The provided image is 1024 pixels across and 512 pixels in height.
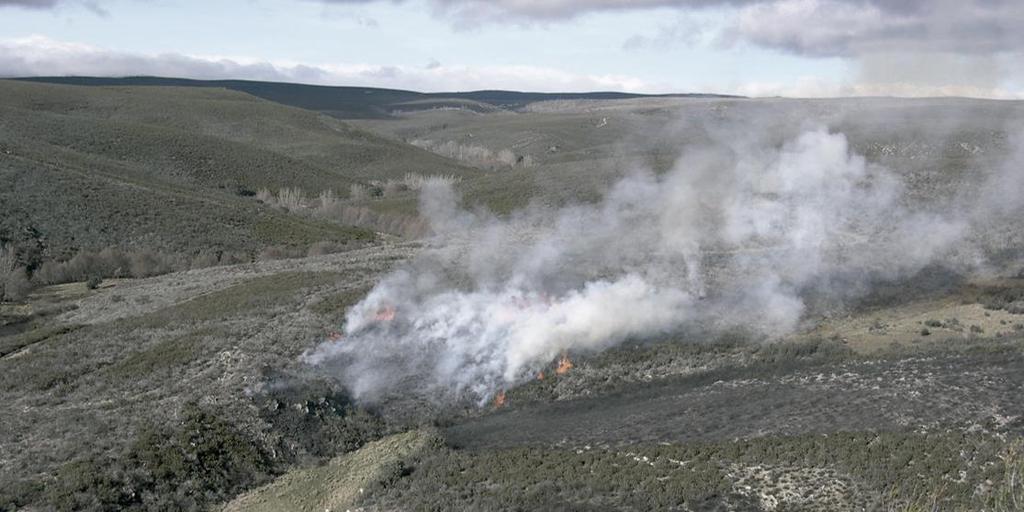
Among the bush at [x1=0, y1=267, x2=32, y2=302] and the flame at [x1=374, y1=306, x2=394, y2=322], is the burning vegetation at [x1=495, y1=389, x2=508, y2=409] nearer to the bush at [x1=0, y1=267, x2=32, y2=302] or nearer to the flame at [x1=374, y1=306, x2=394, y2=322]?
the flame at [x1=374, y1=306, x2=394, y2=322]

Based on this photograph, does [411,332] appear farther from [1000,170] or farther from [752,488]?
[1000,170]

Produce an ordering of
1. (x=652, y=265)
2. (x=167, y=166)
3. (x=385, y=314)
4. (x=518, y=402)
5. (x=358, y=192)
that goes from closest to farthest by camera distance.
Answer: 1. (x=518, y=402)
2. (x=385, y=314)
3. (x=652, y=265)
4. (x=358, y=192)
5. (x=167, y=166)

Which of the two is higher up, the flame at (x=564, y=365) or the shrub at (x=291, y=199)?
the flame at (x=564, y=365)

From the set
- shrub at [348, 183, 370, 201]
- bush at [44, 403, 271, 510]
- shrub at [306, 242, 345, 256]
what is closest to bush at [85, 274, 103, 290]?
shrub at [306, 242, 345, 256]

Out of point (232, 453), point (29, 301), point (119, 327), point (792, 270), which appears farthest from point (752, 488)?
point (29, 301)

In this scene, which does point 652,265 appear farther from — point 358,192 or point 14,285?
point 358,192

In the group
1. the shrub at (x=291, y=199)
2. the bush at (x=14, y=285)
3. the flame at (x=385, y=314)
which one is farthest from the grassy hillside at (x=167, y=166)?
the flame at (x=385, y=314)

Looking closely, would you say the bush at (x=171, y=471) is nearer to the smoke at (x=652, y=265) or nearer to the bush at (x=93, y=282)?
the smoke at (x=652, y=265)

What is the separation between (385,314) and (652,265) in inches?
688

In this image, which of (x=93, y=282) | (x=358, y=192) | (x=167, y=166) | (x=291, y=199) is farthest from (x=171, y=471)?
(x=167, y=166)

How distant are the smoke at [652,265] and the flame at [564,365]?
45cm

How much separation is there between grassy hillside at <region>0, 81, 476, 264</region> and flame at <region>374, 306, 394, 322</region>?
126ft

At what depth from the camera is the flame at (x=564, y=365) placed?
33.8 meters

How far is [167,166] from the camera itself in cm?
11919
